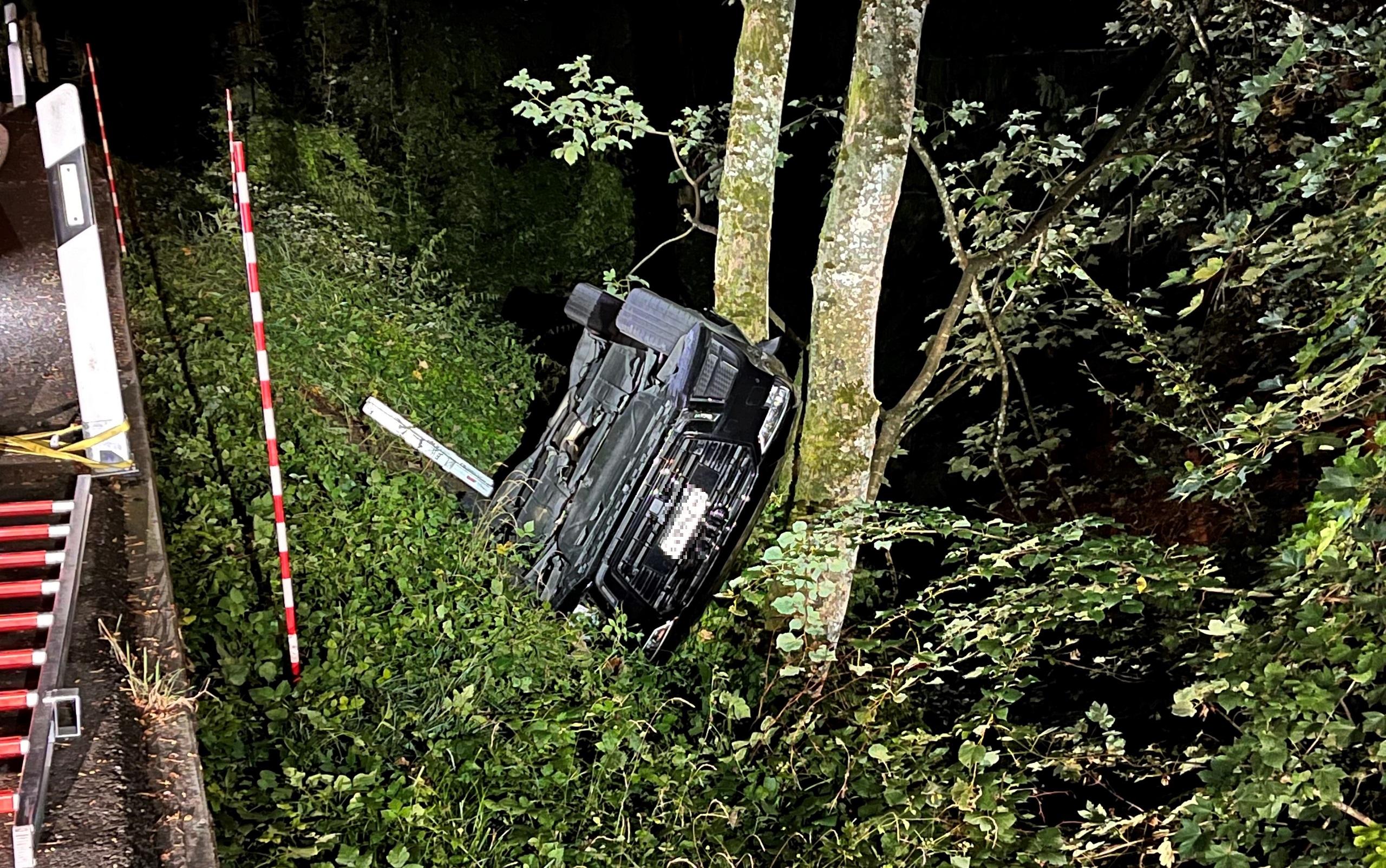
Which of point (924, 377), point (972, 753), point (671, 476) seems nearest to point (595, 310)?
point (671, 476)

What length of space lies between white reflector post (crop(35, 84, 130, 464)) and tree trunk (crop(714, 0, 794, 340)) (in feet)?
11.5

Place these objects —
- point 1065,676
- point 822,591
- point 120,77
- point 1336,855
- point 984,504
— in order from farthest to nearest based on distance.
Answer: point 120,77 → point 984,504 → point 1065,676 → point 822,591 → point 1336,855

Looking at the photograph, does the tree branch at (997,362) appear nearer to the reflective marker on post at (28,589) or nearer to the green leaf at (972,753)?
the green leaf at (972,753)

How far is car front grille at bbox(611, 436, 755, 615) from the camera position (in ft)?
15.9

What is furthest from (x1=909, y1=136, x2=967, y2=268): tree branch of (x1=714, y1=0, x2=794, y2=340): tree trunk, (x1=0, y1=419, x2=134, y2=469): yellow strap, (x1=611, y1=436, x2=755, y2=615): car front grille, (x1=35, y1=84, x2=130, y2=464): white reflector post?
(x1=0, y1=419, x2=134, y2=469): yellow strap

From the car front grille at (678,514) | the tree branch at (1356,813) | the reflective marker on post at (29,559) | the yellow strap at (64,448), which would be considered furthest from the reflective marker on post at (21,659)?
the tree branch at (1356,813)

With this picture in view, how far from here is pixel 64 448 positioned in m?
3.89

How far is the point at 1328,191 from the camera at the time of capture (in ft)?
13.0

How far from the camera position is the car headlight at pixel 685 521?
4867 millimetres

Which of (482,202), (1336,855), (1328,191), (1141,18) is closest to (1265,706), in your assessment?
(1336,855)

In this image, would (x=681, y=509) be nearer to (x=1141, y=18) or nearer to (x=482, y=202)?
(x=1141, y=18)

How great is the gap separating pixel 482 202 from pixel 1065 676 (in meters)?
9.63

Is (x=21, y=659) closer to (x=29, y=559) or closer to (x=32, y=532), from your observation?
(x=29, y=559)

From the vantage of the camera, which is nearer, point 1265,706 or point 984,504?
point 1265,706
